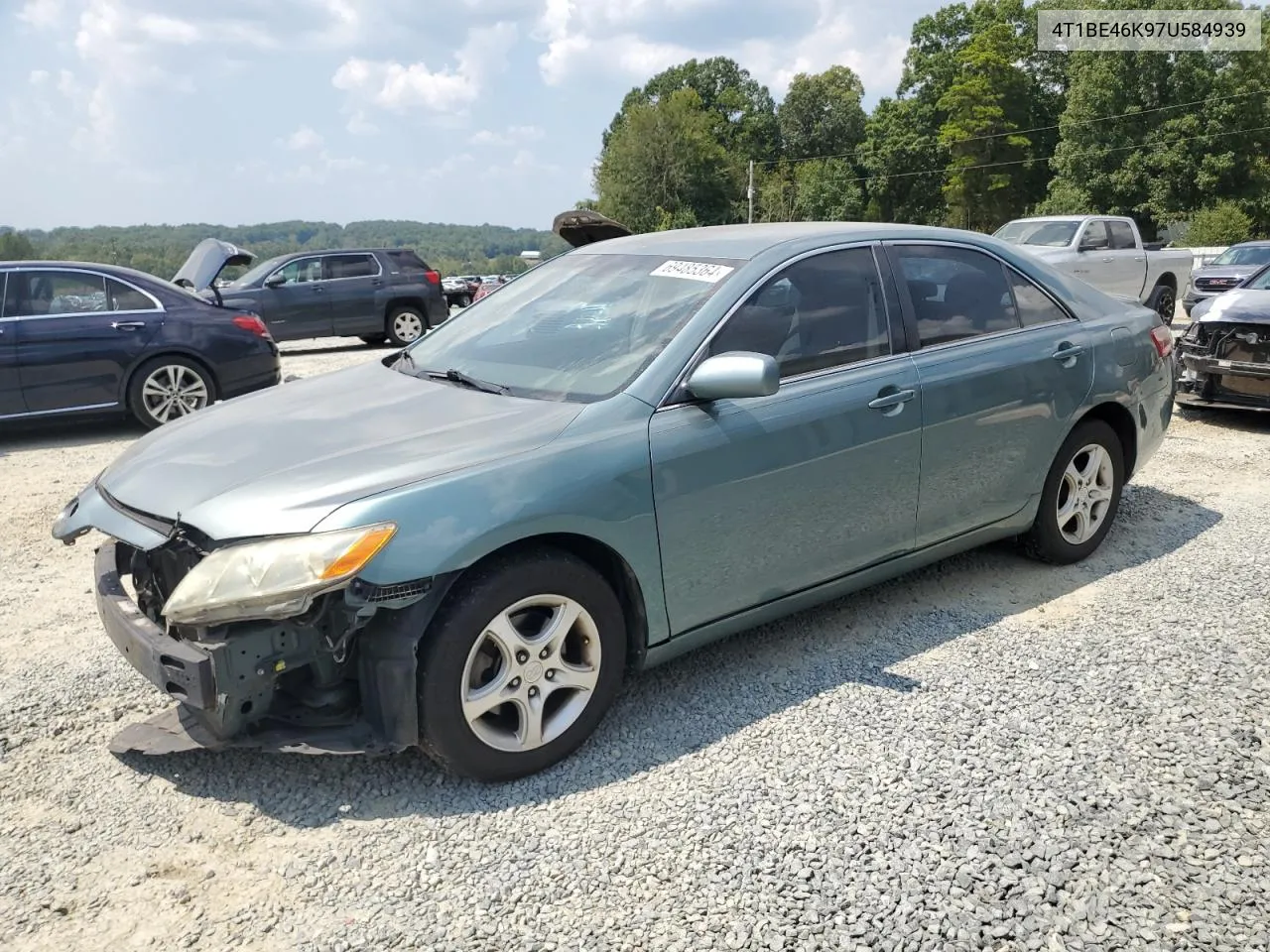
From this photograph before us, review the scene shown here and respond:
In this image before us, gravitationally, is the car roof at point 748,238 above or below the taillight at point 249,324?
above

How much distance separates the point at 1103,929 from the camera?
2.32 m

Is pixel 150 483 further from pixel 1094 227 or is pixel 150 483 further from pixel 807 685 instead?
pixel 1094 227

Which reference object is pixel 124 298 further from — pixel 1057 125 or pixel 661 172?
pixel 661 172

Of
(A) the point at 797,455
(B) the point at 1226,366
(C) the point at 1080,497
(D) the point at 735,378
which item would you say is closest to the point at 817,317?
(A) the point at 797,455

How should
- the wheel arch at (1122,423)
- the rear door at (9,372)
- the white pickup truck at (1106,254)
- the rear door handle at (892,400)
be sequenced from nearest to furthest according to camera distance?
1. the rear door handle at (892,400)
2. the wheel arch at (1122,423)
3. the rear door at (9,372)
4. the white pickup truck at (1106,254)

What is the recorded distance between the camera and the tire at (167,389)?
325 inches

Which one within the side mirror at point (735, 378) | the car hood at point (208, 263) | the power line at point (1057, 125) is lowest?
the side mirror at point (735, 378)

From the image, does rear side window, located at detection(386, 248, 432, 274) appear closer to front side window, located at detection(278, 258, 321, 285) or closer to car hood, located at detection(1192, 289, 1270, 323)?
front side window, located at detection(278, 258, 321, 285)

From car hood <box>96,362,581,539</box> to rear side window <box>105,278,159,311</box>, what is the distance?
546 cm

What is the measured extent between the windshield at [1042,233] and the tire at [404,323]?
9.10 metres

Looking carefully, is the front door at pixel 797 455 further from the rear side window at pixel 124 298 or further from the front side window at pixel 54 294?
the front side window at pixel 54 294

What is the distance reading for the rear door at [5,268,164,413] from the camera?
7.96 meters

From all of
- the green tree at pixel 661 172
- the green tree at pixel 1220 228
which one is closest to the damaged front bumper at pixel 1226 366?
the green tree at pixel 1220 228

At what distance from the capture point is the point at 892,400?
3.74 metres
